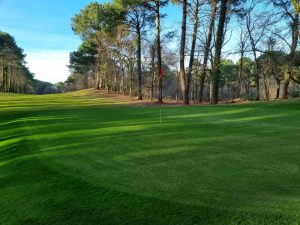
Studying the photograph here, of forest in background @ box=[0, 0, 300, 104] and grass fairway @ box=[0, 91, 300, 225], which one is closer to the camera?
grass fairway @ box=[0, 91, 300, 225]

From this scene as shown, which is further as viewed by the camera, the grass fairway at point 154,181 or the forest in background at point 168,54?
the forest in background at point 168,54

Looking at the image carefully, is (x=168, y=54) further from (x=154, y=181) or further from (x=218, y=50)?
(x=154, y=181)

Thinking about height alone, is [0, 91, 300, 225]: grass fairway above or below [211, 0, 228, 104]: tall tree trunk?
below

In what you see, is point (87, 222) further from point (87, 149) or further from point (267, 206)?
point (87, 149)

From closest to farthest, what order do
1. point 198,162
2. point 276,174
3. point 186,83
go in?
1. point 276,174
2. point 198,162
3. point 186,83

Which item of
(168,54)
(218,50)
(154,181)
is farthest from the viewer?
(168,54)

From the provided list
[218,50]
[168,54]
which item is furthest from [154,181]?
[168,54]

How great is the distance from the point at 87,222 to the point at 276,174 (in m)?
2.43

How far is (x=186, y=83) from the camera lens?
79.7 feet

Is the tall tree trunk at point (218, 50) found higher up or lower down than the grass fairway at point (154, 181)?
higher up

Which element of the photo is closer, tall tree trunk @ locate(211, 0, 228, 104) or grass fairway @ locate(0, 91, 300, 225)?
grass fairway @ locate(0, 91, 300, 225)

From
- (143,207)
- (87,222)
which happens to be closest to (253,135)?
(143,207)

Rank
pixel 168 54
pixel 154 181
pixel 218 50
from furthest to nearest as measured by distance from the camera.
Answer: pixel 168 54
pixel 218 50
pixel 154 181

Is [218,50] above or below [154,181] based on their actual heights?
above
